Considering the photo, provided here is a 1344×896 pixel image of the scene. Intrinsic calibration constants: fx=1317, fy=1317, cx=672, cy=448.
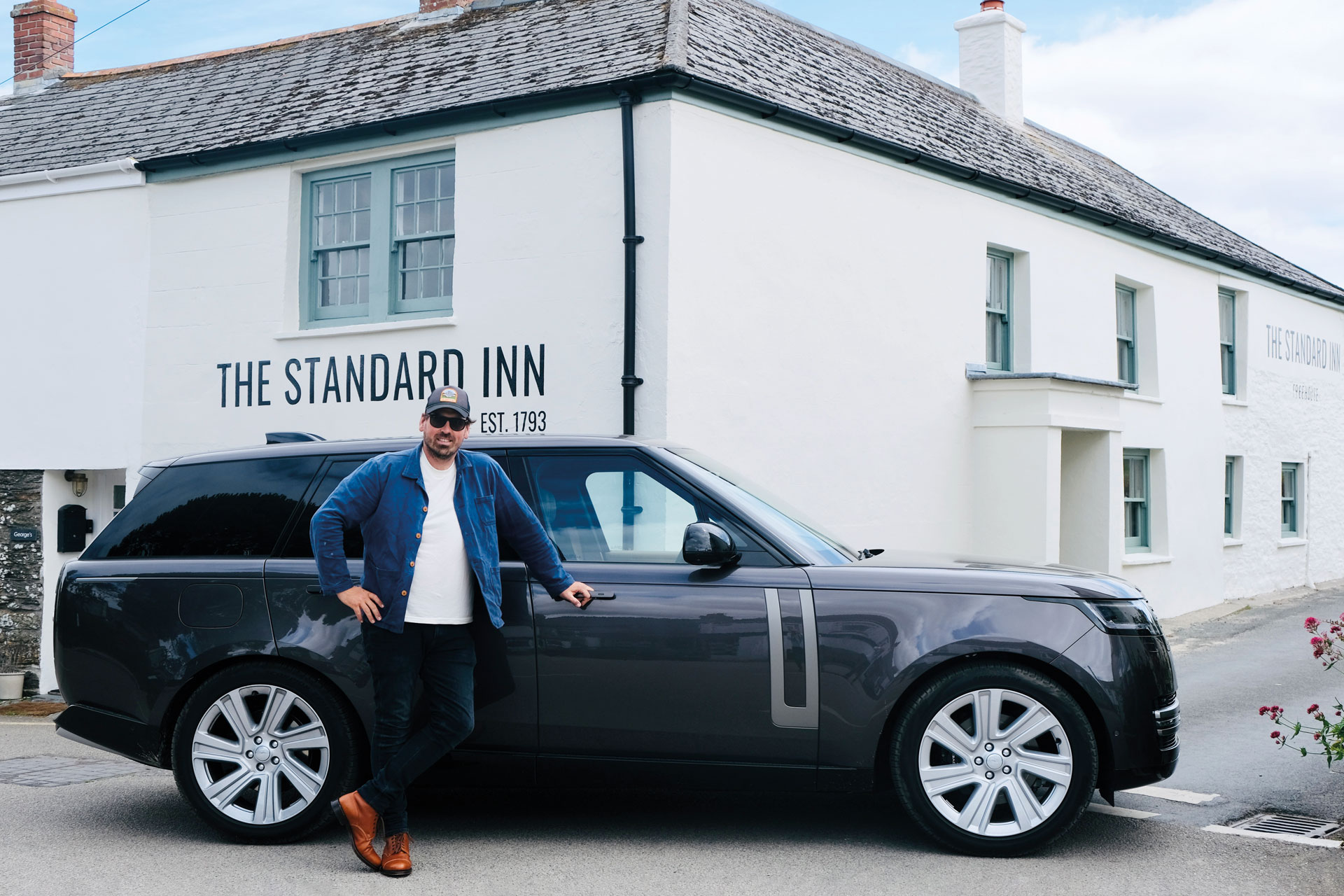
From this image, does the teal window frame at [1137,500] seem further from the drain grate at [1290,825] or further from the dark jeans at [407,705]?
the dark jeans at [407,705]

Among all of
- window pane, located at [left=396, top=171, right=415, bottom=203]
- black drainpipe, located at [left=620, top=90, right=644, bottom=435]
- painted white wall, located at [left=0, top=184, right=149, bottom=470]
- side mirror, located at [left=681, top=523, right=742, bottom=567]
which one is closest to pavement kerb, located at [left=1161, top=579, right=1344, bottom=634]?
black drainpipe, located at [left=620, top=90, right=644, bottom=435]

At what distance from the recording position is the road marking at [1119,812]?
6.26 metres

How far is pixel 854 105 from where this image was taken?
1310cm

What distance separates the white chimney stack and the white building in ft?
6.62

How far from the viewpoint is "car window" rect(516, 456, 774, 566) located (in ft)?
18.6

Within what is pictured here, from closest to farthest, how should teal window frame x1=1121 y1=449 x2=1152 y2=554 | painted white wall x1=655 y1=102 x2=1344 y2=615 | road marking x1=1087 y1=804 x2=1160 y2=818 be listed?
road marking x1=1087 y1=804 x2=1160 y2=818
painted white wall x1=655 y1=102 x2=1344 y2=615
teal window frame x1=1121 y1=449 x2=1152 y2=554

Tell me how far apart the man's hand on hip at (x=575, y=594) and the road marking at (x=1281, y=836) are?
309 cm

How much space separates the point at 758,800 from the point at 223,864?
2540 millimetres

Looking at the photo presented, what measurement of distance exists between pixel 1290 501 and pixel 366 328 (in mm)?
16188

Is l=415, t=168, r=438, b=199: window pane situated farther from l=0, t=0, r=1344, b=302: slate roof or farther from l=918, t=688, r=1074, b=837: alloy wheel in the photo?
l=918, t=688, r=1074, b=837: alloy wheel

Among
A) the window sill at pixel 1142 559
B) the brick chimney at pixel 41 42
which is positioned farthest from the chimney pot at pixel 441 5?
the window sill at pixel 1142 559

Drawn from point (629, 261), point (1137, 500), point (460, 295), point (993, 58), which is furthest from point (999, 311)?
point (460, 295)

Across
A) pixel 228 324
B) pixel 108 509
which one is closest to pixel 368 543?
pixel 228 324

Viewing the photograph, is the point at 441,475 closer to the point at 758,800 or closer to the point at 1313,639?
the point at 758,800
